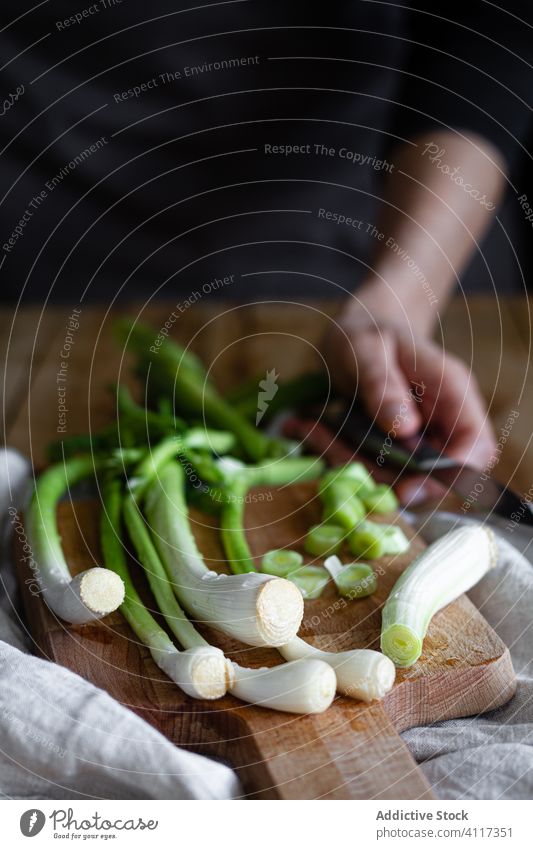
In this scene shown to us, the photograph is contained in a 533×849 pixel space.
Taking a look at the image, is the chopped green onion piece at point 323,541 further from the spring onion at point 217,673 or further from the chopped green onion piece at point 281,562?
the spring onion at point 217,673

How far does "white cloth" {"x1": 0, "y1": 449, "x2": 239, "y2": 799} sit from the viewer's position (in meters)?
0.58

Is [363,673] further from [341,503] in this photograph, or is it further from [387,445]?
[387,445]

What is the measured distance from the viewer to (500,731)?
659mm

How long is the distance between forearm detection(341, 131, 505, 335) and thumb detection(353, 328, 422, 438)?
3.8 inches

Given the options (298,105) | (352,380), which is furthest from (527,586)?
(298,105)

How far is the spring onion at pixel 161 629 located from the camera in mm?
640

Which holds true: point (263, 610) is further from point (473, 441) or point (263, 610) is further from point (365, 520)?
point (473, 441)

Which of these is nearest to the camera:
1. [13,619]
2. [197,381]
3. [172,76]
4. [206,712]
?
[206,712]

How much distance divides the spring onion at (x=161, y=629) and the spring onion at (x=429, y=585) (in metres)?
0.14

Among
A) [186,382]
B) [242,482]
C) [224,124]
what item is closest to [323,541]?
[242,482]

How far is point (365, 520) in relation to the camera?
874 millimetres

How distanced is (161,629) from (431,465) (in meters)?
0.39

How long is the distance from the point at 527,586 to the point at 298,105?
931mm

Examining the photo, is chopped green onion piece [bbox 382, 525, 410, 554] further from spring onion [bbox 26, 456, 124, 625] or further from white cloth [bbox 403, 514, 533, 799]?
spring onion [bbox 26, 456, 124, 625]
